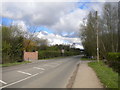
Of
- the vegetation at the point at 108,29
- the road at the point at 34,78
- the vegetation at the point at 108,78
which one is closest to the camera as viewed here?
the vegetation at the point at 108,78

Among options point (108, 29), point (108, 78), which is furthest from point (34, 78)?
point (108, 29)

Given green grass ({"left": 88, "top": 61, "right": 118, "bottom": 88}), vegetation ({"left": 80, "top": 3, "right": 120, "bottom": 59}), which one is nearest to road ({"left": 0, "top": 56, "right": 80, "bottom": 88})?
green grass ({"left": 88, "top": 61, "right": 118, "bottom": 88})

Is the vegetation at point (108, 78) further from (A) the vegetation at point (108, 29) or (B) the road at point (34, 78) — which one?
(A) the vegetation at point (108, 29)

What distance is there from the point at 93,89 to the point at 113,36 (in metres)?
27.6

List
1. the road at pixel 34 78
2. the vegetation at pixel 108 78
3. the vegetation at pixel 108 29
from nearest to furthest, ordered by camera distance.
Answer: the vegetation at pixel 108 78 → the road at pixel 34 78 → the vegetation at pixel 108 29

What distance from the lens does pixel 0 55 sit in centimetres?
2614

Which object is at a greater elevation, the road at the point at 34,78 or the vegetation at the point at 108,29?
the vegetation at the point at 108,29

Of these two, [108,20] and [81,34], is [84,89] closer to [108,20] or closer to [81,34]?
[108,20]

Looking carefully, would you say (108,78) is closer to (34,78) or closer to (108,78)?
(108,78)

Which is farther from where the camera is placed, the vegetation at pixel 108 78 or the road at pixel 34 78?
the road at pixel 34 78

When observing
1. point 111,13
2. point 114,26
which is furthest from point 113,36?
point 111,13

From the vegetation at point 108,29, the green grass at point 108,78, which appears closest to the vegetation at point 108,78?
the green grass at point 108,78

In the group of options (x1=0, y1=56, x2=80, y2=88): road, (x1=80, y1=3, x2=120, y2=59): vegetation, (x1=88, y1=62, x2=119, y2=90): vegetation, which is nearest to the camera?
(x1=88, y1=62, x2=119, y2=90): vegetation

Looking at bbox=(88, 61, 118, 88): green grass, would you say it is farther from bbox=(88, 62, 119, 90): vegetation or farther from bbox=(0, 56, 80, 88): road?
bbox=(0, 56, 80, 88): road
